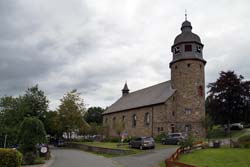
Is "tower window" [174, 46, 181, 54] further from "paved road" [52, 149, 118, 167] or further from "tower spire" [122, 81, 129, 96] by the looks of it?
"tower spire" [122, 81, 129, 96]

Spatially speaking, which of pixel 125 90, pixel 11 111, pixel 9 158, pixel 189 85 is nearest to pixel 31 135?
pixel 9 158

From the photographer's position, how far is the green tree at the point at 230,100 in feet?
153

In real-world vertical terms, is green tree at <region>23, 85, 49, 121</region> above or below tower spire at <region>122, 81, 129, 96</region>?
below

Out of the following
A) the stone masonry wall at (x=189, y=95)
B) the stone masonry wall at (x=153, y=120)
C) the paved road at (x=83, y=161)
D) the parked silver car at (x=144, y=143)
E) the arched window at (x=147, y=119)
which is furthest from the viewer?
the arched window at (x=147, y=119)

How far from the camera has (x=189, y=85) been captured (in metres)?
46.0

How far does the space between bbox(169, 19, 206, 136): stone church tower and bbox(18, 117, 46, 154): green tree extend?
25.4 meters

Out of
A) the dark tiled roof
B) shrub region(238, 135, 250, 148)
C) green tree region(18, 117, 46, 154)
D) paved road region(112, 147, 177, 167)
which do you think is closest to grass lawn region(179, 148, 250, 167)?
paved road region(112, 147, 177, 167)

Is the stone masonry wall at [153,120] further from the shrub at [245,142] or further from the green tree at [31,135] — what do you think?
the green tree at [31,135]

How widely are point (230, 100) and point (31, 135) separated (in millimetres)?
32541

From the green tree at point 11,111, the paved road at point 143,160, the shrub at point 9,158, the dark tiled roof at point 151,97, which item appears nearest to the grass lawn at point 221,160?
the paved road at point 143,160

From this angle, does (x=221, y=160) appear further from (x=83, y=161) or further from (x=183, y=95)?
(x=183, y=95)

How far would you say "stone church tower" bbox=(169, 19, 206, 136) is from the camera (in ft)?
150

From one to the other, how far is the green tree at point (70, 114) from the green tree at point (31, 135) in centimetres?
2643

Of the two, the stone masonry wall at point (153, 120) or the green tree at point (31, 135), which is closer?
the green tree at point (31, 135)
